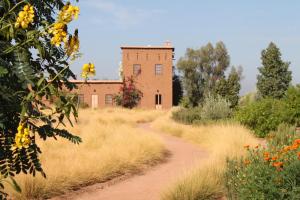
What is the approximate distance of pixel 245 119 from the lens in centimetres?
1612

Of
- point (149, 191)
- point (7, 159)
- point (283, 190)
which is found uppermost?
point (7, 159)

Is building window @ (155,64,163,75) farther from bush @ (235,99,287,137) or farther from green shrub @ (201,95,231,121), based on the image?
bush @ (235,99,287,137)

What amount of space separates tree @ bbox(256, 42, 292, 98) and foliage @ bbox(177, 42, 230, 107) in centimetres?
838

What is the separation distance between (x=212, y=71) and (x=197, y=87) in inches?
150

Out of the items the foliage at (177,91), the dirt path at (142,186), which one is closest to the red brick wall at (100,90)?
the foliage at (177,91)

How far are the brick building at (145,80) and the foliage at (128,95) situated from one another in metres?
0.49

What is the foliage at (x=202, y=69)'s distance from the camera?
43.6 m

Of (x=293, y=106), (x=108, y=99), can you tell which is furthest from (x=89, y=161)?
(x=108, y=99)

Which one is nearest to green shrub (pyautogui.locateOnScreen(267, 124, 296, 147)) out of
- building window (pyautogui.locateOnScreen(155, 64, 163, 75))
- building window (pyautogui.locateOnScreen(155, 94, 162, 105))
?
building window (pyautogui.locateOnScreen(155, 94, 162, 105))

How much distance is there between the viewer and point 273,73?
113 ft

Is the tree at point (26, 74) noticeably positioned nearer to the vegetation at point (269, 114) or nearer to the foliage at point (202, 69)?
the vegetation at point (269, 114)

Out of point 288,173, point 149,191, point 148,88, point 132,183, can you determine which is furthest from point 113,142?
point 148,88

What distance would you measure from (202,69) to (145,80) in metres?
10.8

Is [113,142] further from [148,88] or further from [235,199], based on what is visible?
[148,88]
